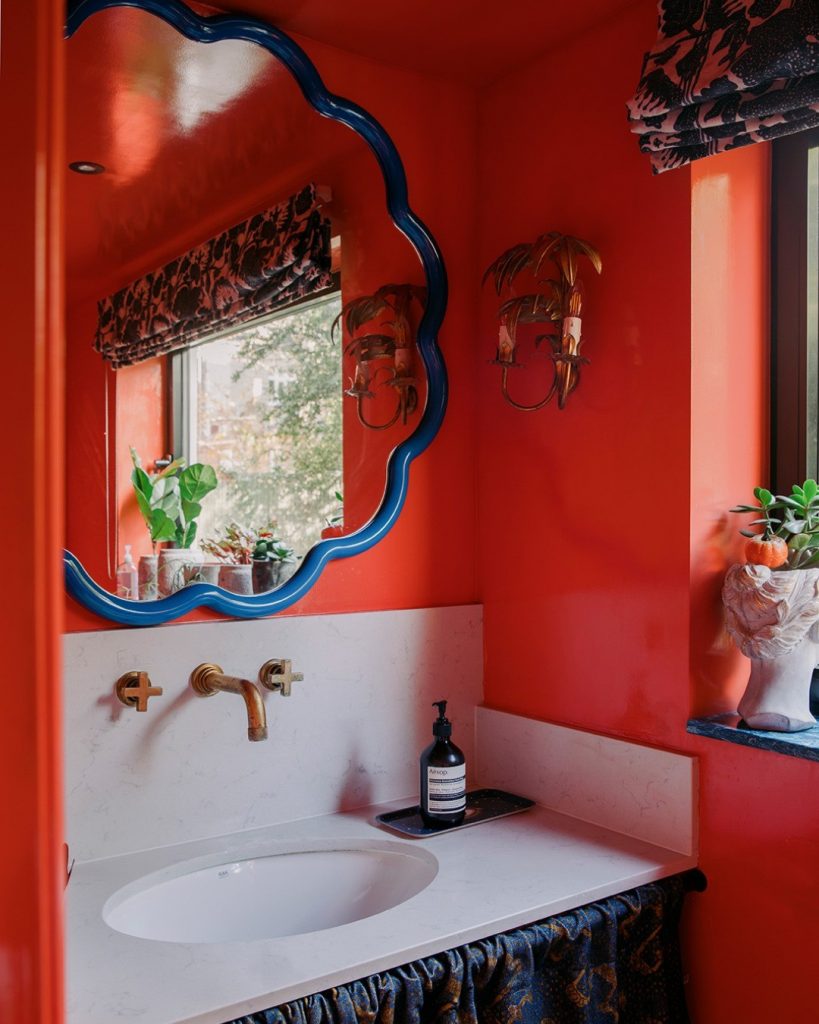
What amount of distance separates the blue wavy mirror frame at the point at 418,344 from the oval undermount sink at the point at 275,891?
0.43 meters

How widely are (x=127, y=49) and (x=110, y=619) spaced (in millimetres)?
977

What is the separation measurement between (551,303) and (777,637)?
0.74m

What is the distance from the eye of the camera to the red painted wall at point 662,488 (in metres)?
1.55

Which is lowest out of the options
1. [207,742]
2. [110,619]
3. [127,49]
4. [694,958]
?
[694,958]

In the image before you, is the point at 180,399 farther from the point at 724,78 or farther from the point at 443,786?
the point at 724,78

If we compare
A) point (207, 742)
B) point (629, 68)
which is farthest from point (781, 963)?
point (629, 68)

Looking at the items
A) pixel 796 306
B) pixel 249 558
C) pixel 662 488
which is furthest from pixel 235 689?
pixel 796 306

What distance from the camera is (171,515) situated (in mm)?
1666

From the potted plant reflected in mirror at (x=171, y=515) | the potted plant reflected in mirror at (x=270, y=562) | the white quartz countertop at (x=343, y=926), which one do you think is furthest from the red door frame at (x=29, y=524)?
the potted plant reflected in mirror at (x=270, y=562)

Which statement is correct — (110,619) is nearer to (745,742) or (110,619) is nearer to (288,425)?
(288,425)

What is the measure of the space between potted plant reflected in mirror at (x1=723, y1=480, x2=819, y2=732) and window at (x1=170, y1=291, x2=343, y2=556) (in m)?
0.78

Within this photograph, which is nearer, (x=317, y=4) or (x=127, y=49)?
(x=127, y=49)

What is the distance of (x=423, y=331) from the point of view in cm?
200

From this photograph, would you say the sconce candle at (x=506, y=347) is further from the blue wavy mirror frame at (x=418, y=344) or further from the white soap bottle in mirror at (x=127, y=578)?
the white soap bottle in mirror at (x=127, y=578)
